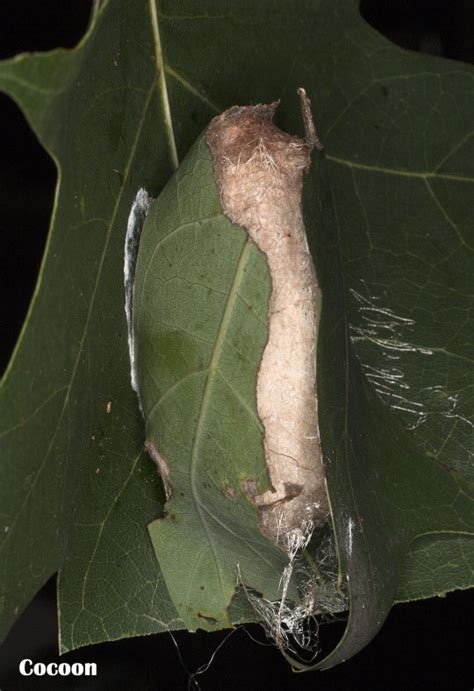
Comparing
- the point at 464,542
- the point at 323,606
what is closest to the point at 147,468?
the point at 323,606

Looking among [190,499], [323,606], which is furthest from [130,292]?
[323,606]

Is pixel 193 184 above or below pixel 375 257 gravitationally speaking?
above

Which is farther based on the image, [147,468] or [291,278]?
[147,468]

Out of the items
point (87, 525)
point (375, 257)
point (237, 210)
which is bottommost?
point (87, 525)

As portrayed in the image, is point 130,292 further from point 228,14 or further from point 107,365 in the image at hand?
point 228,14

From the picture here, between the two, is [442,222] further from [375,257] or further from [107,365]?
[107,365]

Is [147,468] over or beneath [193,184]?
beneath
